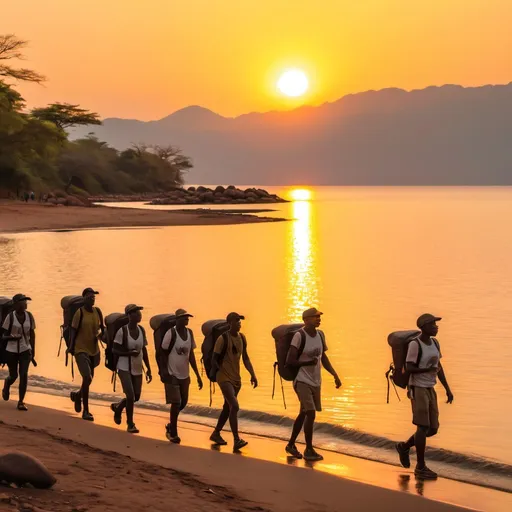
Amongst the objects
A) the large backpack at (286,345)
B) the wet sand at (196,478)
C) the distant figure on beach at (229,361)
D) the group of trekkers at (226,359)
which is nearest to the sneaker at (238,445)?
the group of trekkers at (226,359)

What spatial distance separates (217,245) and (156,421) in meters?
49.3

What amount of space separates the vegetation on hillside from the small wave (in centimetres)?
6904

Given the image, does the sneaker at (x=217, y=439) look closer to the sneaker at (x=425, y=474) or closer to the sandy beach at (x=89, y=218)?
the sneaker at (x=425, y=474)

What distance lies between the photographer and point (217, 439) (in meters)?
12.4

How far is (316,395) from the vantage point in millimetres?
11352

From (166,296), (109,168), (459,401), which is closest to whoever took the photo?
(459,401)

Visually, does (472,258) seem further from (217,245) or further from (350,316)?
(350,316)

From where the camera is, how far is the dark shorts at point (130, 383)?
1234 cm

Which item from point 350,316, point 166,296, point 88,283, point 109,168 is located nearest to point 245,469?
point 350,316

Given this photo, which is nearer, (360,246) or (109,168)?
(360,246)

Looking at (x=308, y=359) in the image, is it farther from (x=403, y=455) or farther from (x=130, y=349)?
(x=130, y=349)

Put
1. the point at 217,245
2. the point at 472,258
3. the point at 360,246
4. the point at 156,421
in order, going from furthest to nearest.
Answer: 1. the point at 360,246
2. the point at 217,245
3. the point at 472,258
4. the point at 156,421

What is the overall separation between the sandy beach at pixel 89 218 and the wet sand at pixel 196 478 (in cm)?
5665

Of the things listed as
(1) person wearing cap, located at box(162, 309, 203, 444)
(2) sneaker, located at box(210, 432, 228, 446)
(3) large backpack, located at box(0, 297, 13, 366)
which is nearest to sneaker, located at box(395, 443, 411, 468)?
(2) sneaker, located at box(210, 432, 228, 446)
